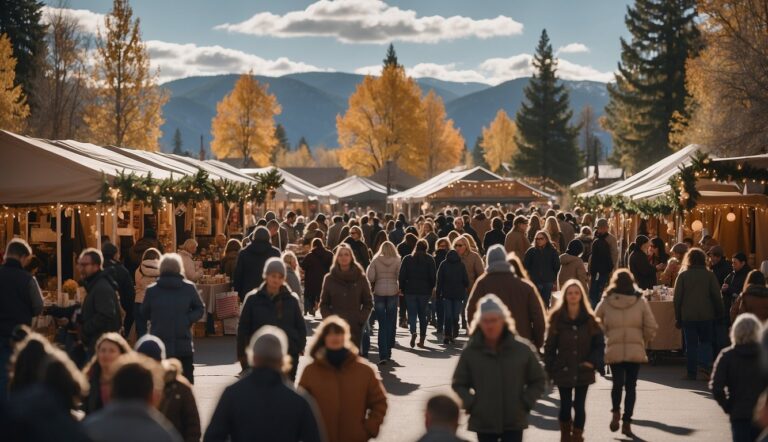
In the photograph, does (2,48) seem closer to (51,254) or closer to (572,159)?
(51,254)

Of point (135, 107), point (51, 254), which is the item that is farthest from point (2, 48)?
point (51, 254)

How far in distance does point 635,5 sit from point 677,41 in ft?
12.7

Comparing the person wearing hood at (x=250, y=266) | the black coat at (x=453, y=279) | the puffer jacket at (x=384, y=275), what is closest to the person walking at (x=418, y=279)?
the black coat at (x=453, y=279)

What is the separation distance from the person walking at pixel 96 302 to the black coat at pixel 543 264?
862 cm

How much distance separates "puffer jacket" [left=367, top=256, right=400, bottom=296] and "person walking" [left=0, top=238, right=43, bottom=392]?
5.90m

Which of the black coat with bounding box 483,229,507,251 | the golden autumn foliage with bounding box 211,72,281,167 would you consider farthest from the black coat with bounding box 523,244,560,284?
the golden autumn foliage with bounding box 211,72,281,167

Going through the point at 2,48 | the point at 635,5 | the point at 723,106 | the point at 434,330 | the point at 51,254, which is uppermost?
the point at 635,5

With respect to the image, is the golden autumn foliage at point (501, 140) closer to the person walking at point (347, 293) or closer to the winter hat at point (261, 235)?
the winter hat at point (261, 235)

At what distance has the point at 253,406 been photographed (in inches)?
233

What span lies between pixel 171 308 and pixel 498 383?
4078mm

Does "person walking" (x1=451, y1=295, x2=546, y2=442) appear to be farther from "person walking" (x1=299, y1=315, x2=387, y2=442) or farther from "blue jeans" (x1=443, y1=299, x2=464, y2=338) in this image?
"blue jeans" (x1=443, y1=299, x2=464, y2=338)

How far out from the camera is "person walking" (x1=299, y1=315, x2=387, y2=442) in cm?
709

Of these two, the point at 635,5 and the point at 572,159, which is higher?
the point at 635,5

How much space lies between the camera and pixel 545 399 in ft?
41.9
